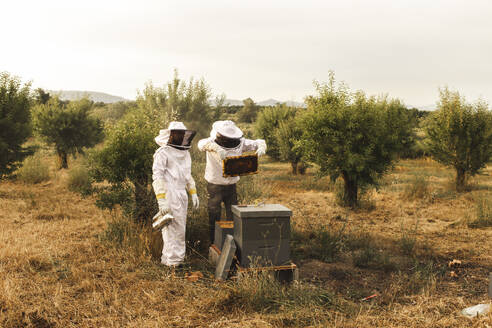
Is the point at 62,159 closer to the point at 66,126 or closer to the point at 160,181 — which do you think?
the point at 66,126

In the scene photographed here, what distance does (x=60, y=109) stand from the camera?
59.9 feet

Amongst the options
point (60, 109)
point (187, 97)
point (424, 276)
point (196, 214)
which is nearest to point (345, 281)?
point (424, 276)

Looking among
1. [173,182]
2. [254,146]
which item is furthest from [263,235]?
[254,146]

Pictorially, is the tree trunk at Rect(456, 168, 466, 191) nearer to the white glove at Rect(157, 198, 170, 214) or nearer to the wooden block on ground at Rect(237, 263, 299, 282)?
the wooden block on ground at Rect(237, 263, 299, 282)

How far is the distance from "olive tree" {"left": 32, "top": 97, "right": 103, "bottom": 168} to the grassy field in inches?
351

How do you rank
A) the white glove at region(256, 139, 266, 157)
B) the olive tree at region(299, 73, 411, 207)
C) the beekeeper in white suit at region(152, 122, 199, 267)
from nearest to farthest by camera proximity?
the beekeeper in white suit at region(152, 122, 199, 267) < the white glove at region(256, 139, 266, 157) < the olive tree at region(299, 73, 411, 207)

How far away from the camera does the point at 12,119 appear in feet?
37.1

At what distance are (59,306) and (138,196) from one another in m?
2.97

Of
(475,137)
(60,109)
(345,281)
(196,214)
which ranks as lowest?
(345,281)

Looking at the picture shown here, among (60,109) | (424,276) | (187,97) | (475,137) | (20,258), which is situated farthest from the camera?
(60,109)

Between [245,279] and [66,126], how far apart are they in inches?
615

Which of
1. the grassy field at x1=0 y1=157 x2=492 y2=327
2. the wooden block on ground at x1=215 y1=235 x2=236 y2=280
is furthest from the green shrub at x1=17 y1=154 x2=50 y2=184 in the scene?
the wooden block on ground at x1=215 y1=235 x2=236 y2=280

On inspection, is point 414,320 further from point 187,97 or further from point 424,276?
point 187,97

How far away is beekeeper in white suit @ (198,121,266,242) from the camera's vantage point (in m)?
6.29
